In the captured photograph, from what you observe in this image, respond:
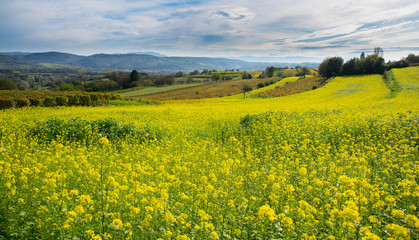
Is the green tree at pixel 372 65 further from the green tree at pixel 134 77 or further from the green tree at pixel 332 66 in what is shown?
the green tree at pixel 134 77

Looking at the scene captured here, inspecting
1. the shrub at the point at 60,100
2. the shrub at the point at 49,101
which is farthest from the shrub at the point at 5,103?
the shrub at the point at 60,100

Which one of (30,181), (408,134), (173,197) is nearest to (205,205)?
(173,197)

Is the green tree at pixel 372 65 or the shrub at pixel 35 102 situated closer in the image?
the shrub at pixel 35 102

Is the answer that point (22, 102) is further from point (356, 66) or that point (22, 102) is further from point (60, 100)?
point (356, 66)

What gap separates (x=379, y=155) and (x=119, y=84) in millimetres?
101583

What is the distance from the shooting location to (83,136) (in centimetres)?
1186

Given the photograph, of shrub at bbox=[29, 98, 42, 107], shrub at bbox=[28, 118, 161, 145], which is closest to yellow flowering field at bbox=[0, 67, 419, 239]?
shrub at bbox=[28, 118, 161, 145]

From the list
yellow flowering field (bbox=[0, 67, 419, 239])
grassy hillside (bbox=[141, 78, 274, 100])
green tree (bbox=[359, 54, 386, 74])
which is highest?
green tree (bbox=[359, 54, 386, 74])

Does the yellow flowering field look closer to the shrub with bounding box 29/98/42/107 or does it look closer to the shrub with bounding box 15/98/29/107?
the shrub with bounding box 15/98/29/107

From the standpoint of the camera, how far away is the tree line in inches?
2594

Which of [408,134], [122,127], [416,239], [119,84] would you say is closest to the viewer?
[416,239]

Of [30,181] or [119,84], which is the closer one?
[30,181]

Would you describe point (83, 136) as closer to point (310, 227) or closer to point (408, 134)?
point (310, 227)

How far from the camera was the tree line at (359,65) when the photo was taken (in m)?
65.9
